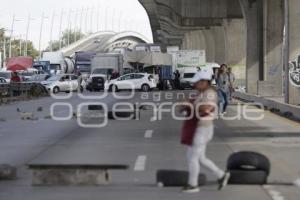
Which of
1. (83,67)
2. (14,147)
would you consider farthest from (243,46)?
(14,147)

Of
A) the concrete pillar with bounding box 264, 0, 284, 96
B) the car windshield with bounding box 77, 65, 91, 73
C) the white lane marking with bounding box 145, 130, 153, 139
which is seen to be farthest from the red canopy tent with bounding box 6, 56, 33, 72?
the white lane marking with bounding box 145, 130, 153, 139

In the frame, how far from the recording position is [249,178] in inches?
446

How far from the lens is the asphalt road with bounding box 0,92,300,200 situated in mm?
10555

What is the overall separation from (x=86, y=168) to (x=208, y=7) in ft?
180

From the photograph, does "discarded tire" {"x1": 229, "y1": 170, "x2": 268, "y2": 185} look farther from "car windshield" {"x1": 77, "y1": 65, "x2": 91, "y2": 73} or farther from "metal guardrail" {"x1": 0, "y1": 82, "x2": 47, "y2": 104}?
"car windshield" {"x1": 77, "y1": 65, "x2": 91, "y2": 73}

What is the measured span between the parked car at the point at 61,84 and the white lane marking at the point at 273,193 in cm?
4752

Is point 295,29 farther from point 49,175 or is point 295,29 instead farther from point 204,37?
point 204,37

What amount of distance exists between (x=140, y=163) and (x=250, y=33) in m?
34.3

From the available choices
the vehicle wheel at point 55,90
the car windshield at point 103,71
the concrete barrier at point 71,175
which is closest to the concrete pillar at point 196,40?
the car windshield at point 103,71

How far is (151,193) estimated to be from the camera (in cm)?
1053

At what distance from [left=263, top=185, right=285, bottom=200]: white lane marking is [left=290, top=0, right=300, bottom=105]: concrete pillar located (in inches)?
830

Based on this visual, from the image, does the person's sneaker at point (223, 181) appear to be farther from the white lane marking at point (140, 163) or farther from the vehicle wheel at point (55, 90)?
the vehicle wheel at point (55, 90)

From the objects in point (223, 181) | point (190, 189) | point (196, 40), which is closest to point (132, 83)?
point (196, 40)

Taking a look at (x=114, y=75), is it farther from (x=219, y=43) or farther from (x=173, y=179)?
(x=173, y=179)
